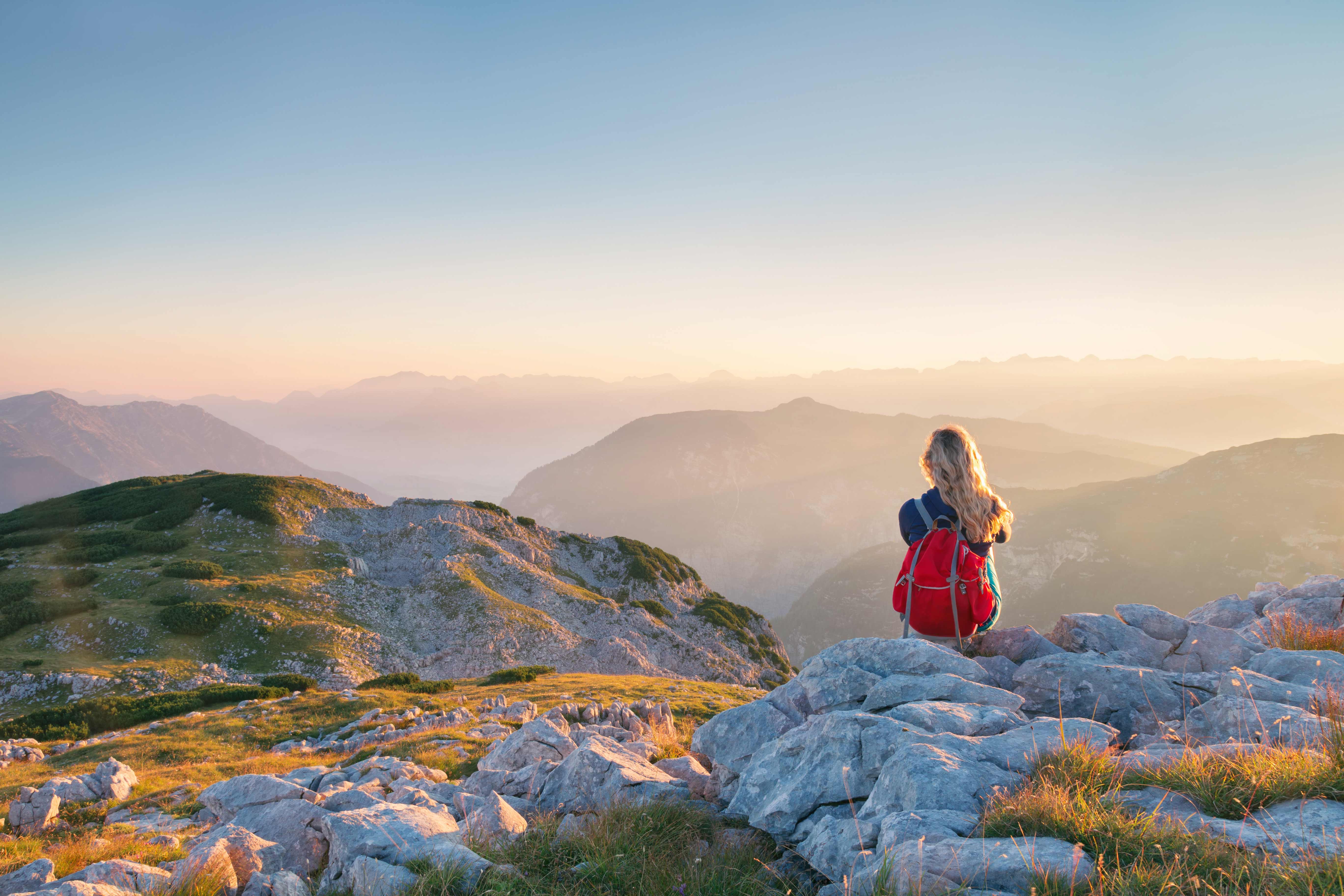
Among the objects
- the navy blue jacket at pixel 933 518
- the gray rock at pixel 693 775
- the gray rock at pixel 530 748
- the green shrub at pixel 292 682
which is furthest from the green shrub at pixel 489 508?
the navy blue jacket at pixel 933 518

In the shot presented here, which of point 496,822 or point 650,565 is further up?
point 496,822

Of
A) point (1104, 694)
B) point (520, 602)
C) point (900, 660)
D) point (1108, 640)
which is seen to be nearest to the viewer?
point (1104, 694)

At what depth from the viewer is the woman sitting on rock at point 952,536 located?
9.26 meters

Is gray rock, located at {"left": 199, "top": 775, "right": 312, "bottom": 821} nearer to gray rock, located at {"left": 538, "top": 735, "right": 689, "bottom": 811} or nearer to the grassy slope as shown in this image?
the grassy slope

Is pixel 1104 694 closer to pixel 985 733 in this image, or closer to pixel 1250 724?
pixel 1250 724

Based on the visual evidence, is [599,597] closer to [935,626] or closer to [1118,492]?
[935,626]

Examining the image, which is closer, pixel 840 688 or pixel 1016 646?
pixel 840 688

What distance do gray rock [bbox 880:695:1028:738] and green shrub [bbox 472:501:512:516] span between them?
62.1 meters

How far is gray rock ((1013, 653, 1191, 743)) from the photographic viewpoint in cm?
886

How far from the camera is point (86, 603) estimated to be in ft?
113

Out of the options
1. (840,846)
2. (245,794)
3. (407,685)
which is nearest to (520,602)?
(407,685)

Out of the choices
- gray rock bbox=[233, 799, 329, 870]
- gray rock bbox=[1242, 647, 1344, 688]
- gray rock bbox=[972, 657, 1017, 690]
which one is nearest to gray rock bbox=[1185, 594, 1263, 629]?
gray rock bbox=[1242, 647, 1344, 688]

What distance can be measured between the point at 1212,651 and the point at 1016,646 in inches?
151

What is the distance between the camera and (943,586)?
31.7 ft
